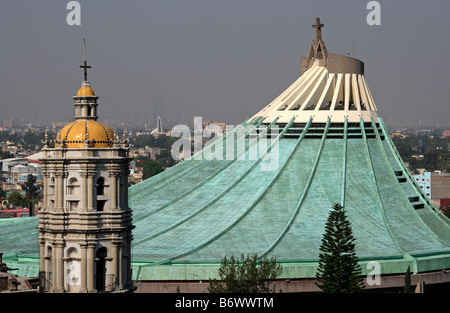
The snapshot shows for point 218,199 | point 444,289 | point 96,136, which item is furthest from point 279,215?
point 96,136

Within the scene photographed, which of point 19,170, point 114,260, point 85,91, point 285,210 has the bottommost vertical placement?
point 114,260

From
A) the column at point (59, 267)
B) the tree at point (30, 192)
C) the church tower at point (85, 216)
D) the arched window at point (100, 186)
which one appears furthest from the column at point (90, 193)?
the tree at point (30, 192)

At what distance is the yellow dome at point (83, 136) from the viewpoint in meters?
32.6

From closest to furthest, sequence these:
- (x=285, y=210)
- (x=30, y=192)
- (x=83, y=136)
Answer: (x=83, y=136), (x=285, y=210), (x=30, y=192)

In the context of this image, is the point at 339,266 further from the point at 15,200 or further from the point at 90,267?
the point at 15,200

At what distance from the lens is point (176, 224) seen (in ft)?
186

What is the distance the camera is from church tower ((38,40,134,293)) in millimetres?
32188

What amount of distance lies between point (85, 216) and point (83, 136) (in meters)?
2.34

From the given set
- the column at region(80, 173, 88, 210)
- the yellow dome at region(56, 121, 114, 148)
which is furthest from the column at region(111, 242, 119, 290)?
the yellow dome at region(56, 121, 114, 148)

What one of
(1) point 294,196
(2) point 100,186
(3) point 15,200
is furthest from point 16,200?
(2) point 100,186

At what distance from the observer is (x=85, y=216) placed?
32.1 metres

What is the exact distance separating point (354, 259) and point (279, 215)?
419 inches

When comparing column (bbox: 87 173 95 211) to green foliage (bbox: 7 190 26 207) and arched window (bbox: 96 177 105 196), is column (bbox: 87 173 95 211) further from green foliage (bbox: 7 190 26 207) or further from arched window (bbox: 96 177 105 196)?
green foliage (bbox: 7 190 26 207)

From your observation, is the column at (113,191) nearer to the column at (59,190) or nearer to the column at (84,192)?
the column at (84,192)
